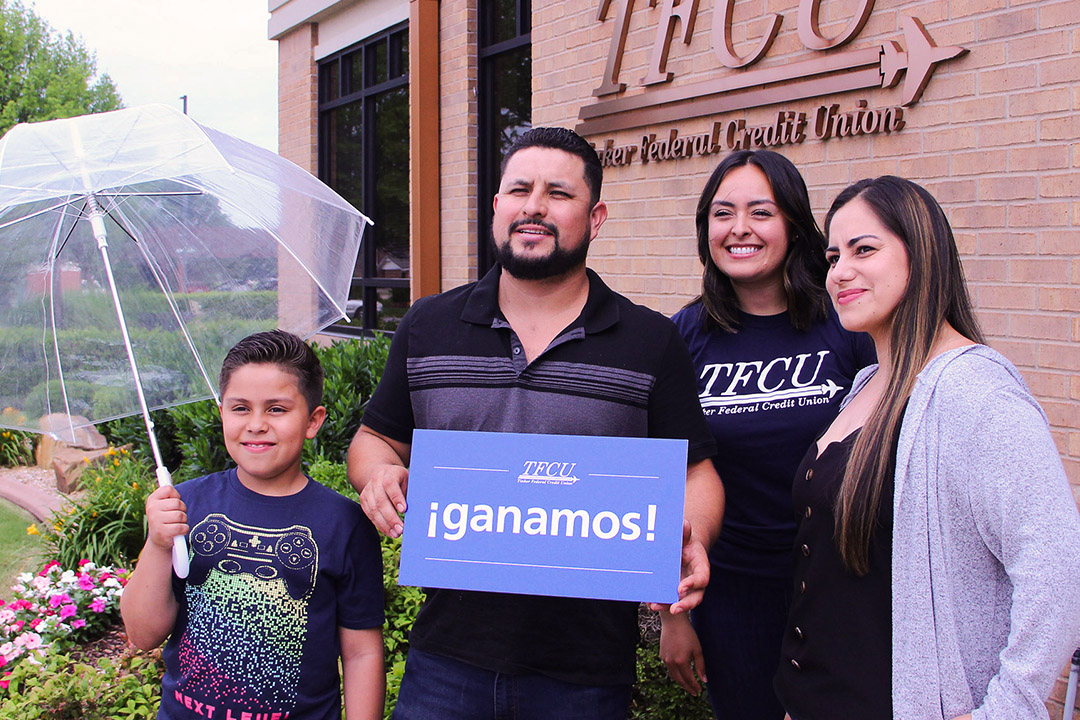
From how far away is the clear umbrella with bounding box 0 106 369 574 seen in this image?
2.18m

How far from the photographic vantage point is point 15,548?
656 centimetres

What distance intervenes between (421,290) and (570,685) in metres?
6.21

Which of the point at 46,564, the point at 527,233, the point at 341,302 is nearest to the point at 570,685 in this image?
the point at 527,233

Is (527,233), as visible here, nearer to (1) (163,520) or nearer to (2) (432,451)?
(2) (432,451)

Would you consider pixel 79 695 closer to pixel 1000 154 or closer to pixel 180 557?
pixel 180 557

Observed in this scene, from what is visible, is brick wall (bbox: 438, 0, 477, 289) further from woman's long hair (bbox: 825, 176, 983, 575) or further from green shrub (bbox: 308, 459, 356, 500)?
woman's long hair (bbox: 825, 176, 983, 575)

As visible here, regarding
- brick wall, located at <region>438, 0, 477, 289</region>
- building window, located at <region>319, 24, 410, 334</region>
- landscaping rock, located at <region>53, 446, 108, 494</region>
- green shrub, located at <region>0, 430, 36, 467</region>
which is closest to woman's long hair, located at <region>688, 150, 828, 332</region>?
brick wall, located at <region>438, 0, 477, 289</region>

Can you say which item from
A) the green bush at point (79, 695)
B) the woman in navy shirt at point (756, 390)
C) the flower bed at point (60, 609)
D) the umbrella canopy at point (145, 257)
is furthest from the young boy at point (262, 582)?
the flower bed at point (60, 609)

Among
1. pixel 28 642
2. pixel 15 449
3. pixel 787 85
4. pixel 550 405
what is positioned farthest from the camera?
pixel 15 449

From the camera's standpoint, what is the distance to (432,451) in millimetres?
2033

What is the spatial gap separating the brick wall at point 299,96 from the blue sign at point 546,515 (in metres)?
9.68

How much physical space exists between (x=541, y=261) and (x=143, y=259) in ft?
3.90

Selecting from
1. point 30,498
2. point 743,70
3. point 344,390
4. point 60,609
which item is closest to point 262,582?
point 60,609

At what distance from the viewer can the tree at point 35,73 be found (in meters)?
37.3
